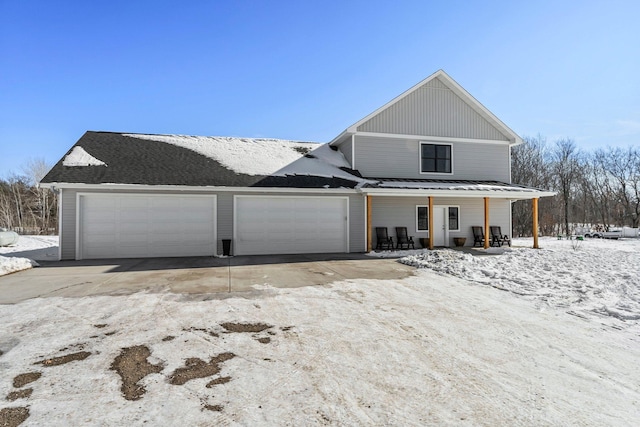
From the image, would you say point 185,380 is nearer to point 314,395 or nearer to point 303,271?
point 314,395

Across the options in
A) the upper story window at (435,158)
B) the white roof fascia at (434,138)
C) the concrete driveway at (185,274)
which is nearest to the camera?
the concrete driveway at (185,274)

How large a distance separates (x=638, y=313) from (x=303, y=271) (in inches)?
255

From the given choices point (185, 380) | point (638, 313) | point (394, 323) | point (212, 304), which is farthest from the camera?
point (212, 304)

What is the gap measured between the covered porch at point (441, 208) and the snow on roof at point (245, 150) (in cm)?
425

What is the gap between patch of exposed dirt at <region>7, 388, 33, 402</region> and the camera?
105 inches

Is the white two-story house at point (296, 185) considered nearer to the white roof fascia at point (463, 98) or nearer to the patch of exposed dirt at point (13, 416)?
the white roof fascia at point (463, 98)

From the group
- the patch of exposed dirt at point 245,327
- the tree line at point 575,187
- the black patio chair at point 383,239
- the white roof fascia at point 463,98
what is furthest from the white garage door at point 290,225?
the tree line at point 575,187

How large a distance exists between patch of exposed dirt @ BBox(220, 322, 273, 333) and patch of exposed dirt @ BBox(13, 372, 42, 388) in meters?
1.88

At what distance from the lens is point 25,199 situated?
111 ft

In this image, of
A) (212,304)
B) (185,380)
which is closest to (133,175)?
(212,304)

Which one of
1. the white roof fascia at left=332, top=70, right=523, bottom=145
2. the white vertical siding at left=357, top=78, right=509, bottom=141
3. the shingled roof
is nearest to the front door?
the white vertical siding at left=357, top=78, right=509, bottom=141

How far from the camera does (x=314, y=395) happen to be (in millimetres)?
2752

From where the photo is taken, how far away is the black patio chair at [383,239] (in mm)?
14117

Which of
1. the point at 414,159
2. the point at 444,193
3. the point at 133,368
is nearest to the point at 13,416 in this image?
the point at 133,368
